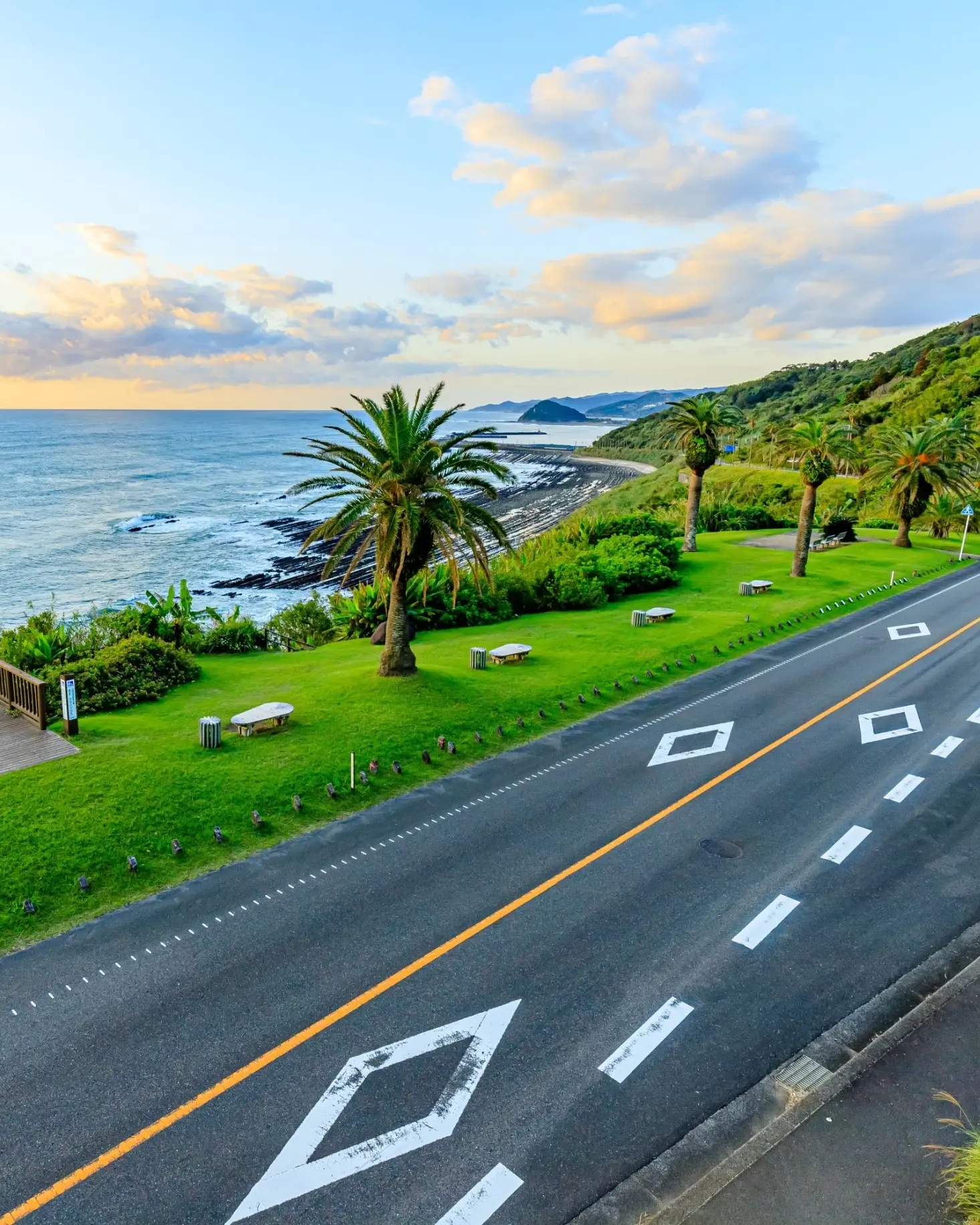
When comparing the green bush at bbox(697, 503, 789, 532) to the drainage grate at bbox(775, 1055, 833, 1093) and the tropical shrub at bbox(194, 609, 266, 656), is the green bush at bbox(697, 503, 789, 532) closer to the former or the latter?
the tropical shrub at bbox(194, 609, 266, 656)

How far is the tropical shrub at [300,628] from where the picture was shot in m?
31.7

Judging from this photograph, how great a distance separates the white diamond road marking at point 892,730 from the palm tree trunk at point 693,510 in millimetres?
24802

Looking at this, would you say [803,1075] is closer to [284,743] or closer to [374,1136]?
[374,1136]

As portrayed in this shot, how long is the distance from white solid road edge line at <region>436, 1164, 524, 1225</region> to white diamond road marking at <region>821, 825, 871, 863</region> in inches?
337

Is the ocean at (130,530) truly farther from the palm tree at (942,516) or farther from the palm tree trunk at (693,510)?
the palm tree at (942,516)

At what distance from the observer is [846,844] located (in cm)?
1395

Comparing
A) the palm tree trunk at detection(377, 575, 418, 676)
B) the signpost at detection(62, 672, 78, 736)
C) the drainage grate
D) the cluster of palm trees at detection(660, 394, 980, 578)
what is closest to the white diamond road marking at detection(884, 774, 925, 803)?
the drainage grate

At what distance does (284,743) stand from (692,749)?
10020mm

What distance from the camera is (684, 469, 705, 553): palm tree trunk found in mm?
44531

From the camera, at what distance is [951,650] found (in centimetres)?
2673

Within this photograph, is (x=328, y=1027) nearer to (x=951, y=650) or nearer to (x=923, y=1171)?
(x=923, y=1171)

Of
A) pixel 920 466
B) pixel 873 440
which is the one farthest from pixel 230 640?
pixel 873 440

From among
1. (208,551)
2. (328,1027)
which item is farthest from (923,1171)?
(208,551)

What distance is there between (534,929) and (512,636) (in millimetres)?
18428
